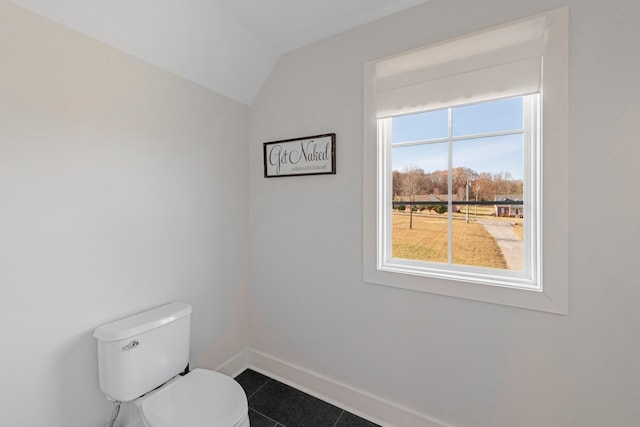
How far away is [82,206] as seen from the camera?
1.22 metres

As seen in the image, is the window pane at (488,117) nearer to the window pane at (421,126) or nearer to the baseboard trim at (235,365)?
the window pane at (421,126)

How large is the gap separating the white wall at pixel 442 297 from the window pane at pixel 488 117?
9.0 inches

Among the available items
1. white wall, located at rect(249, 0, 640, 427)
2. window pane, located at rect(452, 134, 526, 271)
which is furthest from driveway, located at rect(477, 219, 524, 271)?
white wall, located at rect(249, 0, 640, 427)

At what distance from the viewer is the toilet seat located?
108 cm

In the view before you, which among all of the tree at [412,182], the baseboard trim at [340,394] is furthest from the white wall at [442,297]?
the tree at [412,182]

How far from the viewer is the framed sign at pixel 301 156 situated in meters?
1.70

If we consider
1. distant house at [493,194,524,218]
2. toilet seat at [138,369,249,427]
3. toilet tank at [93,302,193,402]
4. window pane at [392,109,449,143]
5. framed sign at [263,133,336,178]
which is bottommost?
toilet seat at [138,369,249,427]

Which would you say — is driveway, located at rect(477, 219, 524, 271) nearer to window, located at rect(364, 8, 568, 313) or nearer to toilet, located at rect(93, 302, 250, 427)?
window, located at rect(364, 8, 568, 313)

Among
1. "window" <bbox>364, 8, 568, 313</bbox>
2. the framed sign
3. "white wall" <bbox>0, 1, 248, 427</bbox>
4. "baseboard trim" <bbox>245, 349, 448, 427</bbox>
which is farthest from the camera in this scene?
the framed sign

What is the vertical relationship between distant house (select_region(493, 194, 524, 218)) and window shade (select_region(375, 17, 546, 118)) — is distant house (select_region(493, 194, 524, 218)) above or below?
below

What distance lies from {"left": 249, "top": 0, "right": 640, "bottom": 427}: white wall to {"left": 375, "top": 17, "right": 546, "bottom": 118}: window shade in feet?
0.24

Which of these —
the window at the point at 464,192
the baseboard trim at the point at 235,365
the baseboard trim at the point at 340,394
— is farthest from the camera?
the baseboard trim at the point at 235,365

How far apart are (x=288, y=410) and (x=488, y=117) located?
6.76ft

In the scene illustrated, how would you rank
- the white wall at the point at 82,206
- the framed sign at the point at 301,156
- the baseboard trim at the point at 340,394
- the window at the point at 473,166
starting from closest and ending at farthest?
1. the white wall at the point at 82,206
2. the window at the point at 473,166
3. the baseboard trim at the point at 340,394
4. the framed sign at the point at 301,156
